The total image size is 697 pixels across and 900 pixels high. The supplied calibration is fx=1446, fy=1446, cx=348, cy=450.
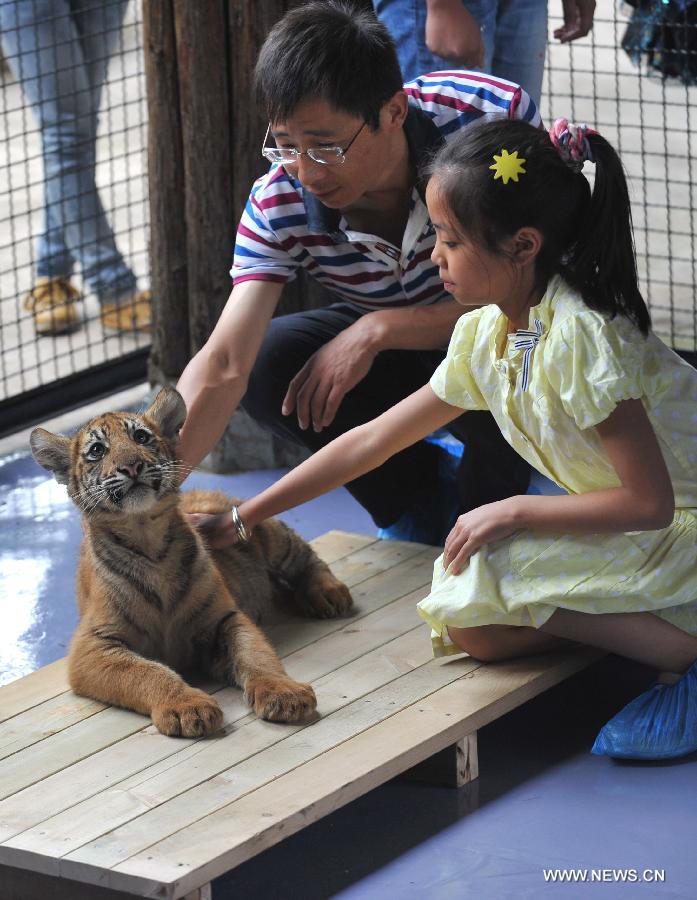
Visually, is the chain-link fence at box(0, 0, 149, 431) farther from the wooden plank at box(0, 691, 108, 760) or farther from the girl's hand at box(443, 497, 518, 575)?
the girl's hand at box(443, 497, 518, 575)

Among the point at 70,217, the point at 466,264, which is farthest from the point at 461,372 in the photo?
the point at 70,217

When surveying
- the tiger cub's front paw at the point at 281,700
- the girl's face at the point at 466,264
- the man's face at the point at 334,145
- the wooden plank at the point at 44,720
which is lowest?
the wooden plank at the point at 44,720

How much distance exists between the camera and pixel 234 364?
346cm

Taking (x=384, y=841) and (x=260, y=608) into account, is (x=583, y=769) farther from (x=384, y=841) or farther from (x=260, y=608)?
(x=260, y=608)

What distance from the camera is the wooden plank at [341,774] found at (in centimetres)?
233

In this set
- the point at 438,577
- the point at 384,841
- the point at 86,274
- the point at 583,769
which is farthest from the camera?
the point at 86,274

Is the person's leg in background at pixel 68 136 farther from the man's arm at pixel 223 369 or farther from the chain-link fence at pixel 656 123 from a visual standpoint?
the man's arm at pixel 223 369

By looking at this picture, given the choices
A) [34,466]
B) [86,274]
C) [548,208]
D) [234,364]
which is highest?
[548,208]

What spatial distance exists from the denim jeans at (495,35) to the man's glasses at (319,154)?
36.0 inches

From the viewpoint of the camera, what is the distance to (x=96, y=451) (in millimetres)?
2992

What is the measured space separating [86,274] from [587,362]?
3562mm

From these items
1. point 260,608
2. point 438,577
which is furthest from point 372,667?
point 260,608

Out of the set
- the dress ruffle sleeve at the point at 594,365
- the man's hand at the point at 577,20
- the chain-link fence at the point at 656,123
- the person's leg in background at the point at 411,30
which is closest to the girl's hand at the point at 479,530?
the dress ruffle sleeve at the point at 594,365

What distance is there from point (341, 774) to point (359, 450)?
2.71 ft
